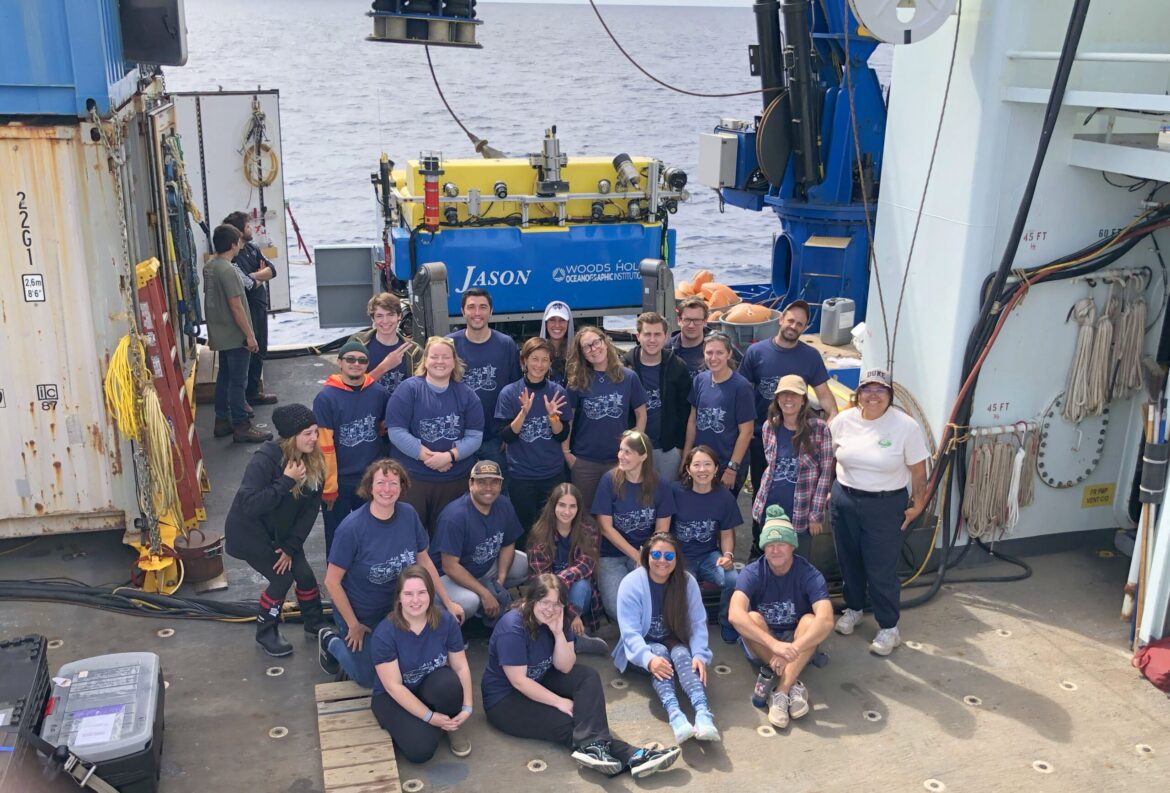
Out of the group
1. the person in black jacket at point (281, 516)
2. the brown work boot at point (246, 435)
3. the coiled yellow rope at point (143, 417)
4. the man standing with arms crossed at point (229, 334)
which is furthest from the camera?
the brown work boot at point (246, 435)

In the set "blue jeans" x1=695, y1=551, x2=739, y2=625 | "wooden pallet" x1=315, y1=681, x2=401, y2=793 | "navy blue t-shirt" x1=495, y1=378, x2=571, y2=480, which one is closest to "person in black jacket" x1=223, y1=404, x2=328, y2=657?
"wooden pallet" x1=315, y1=681, x2=401, y2=793

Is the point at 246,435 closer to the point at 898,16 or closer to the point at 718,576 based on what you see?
the point at 718,576

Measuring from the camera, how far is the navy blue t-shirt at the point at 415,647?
576 centimetres

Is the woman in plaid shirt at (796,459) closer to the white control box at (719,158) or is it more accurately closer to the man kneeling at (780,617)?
the man kneeling at (780,617)

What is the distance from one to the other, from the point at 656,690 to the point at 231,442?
5039 millimetres

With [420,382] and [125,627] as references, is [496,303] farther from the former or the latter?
[125,627]

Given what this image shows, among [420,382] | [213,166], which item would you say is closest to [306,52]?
[213,166]

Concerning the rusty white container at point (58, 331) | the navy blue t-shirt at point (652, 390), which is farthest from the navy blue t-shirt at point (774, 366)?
the rusty white container at point (58, 331)

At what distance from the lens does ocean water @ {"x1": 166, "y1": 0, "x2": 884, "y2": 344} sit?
28953 mm

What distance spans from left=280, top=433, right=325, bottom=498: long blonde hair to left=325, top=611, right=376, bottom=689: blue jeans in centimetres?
75

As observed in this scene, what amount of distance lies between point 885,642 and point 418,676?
9.33 feet

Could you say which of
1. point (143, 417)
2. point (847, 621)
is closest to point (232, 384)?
point (143, 417)

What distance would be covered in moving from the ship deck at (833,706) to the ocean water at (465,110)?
7085 millimetres

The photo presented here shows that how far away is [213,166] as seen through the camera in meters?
12.0
